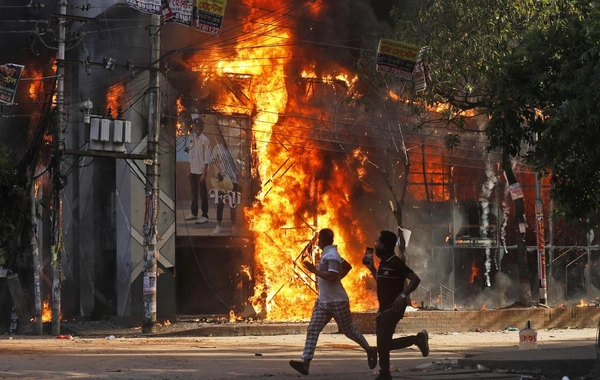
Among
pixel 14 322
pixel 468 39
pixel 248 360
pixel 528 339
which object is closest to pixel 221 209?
pixel 14 322

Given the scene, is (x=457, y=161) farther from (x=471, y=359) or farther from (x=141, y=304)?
(x=471, y=359)

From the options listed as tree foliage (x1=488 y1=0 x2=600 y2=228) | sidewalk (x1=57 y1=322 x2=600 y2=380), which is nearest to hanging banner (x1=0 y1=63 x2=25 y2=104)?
sidewalk (x1=57 y1=322 x2=600 y2=380)

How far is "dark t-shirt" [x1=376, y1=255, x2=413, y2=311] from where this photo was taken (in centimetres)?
1093

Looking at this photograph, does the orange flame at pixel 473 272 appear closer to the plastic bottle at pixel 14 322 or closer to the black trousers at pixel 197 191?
the black trousers at pixel 197 191

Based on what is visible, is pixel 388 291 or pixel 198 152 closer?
pixel 388 291

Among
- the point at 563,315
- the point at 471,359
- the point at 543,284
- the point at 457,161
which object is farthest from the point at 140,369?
the point at 457,161

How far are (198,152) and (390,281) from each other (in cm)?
2064

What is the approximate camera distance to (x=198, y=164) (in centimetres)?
3109

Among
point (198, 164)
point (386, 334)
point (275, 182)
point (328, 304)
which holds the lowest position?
point (386, 334)

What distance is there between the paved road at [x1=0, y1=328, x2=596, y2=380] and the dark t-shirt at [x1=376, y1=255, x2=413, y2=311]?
1239 millimetres

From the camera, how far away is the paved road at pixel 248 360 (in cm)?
1210

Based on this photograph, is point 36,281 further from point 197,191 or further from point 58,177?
point 197,191

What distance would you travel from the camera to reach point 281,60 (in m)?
32.9

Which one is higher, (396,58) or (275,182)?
(396,58)
